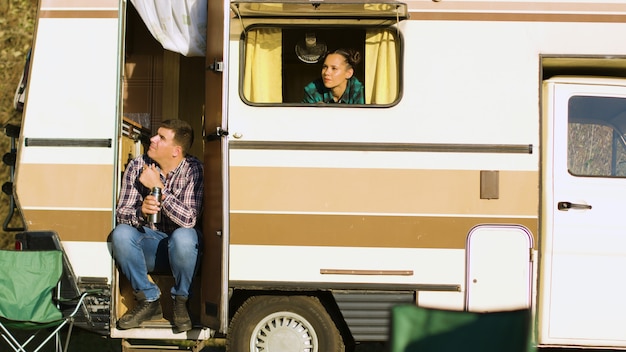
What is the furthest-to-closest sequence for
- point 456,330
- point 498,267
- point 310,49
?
point 310,49, point 498,267, point 456,330

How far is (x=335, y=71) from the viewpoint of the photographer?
5.38 m

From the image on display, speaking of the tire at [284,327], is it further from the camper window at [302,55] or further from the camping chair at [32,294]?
the camper window at [302,55]

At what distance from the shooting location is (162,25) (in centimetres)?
550

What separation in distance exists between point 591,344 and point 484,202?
3.70ft

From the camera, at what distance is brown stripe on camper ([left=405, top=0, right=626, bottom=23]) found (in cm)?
517

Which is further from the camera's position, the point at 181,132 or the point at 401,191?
the point at 181,132

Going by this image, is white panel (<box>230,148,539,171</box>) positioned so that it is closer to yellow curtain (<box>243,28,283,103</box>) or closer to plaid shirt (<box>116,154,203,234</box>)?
yellow curtain (<box>243,28,283,103</box>)

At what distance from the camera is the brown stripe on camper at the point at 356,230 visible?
16.8 feet

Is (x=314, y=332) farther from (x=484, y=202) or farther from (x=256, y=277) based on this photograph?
(x=484, y=202)

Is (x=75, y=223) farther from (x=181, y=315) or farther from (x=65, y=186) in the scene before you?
(x=181, y=315)

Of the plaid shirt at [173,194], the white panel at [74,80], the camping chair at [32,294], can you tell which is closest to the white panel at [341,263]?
the plaid shirt at [173,194]

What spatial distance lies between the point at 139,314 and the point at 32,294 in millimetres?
734

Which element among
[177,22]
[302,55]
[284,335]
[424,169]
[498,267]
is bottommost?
[284,335]

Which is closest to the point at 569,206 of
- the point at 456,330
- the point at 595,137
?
the point at 595,137
